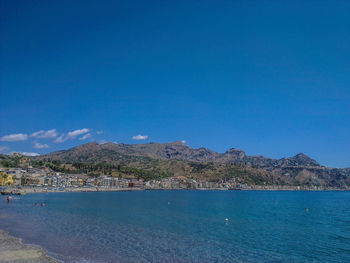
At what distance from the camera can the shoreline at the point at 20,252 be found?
23.4m

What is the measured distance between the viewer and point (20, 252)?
25.7 metres

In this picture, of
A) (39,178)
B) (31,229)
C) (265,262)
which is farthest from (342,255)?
(39,178)

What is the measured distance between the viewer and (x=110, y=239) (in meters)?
33.7

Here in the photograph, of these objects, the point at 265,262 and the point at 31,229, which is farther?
the point at 31,229

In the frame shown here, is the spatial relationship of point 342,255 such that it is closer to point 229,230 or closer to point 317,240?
point 317,240

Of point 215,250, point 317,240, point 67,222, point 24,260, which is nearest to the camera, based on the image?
point 24,260

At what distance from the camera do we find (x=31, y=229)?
127 ft

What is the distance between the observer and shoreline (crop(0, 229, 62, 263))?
23.4m

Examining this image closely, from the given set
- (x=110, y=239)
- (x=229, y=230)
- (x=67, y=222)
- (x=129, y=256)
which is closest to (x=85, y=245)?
(x=110, y=239)

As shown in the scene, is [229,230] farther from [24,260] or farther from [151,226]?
[24,260]

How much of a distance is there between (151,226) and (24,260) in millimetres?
23324

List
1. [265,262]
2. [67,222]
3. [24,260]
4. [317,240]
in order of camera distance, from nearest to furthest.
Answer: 1. [24,260]
2. [265,262]
3. [317,240]
4. [67,222]

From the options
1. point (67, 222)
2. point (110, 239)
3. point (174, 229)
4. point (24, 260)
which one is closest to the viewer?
point (24, 260)

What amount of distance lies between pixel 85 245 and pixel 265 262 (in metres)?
18.3
